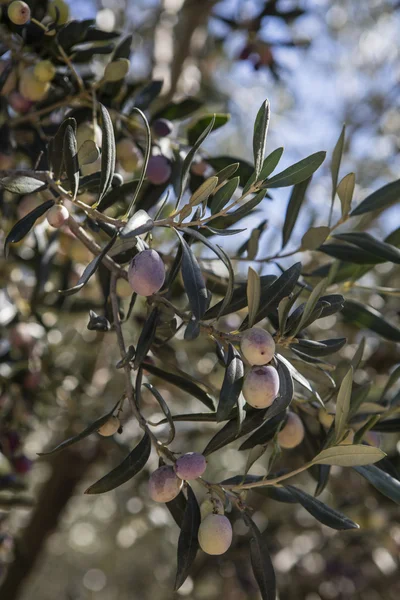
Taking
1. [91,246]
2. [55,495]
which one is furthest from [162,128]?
[55,495]

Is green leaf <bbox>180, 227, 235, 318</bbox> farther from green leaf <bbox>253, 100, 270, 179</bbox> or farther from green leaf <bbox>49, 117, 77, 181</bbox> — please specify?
green leaf <bbox>49, 117, 77, 181</bbox>

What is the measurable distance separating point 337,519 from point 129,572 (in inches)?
129

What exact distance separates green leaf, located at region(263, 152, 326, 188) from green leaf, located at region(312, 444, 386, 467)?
353 mm

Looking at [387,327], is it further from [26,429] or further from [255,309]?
[26,429]

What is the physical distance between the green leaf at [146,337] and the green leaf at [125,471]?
10 centimetres

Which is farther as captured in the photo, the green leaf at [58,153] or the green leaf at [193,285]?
the green leaf at [58,153]

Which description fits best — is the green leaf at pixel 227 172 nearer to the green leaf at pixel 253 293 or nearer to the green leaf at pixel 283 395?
the green leaf at pixel 253 293

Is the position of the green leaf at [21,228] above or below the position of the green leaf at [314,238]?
above

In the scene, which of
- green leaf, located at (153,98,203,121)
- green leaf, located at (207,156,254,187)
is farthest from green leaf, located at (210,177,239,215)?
green leaf, located at (153,98,203,121)

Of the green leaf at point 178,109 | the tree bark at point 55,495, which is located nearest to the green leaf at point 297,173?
the green leaf at point 178,109

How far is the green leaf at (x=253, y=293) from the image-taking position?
771 millimetres

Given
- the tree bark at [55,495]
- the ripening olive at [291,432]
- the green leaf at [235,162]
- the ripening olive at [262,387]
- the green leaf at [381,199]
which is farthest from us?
the tree bark at [55,495]

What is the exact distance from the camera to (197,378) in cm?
104

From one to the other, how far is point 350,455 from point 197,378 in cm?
32
